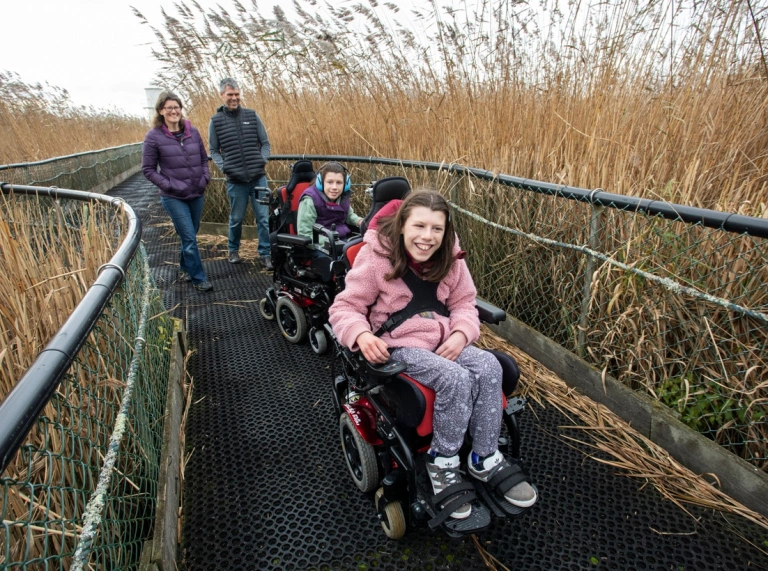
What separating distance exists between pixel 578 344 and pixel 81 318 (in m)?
2.43

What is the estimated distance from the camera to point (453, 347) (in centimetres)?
187

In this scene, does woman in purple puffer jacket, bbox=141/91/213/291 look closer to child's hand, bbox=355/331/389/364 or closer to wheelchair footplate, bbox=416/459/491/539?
child's hand, bbox=355/331/389/364

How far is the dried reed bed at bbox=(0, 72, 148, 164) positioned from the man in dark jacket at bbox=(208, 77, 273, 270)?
17.9 ft

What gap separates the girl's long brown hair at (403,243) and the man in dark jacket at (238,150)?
10.5ft

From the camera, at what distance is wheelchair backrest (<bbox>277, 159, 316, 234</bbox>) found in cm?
368

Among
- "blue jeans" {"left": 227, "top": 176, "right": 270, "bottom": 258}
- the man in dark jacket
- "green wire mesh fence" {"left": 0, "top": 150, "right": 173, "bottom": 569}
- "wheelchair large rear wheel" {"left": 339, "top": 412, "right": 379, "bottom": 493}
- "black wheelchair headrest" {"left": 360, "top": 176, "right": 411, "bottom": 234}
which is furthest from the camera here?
"blue jeans" {"left": 227, "top": 176, "right": 270, "bottom": 258}

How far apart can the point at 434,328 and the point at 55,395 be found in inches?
51.1

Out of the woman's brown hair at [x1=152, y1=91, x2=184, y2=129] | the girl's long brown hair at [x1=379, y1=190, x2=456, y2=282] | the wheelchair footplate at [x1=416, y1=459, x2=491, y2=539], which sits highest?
the woman's brown hair at [x1=152, y1=91, x2=184, y2=129]

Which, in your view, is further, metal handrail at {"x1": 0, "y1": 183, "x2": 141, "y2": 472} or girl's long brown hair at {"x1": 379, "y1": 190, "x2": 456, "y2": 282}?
girl's long brown hair at {"x1": 379, "y1": 190, "x2": 456, "y2": 282}

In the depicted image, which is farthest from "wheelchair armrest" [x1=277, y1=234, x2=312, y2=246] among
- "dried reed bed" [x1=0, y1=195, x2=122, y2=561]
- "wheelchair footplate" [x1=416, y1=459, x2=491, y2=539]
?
"wheelchair footplate" [x1=416, y1=459, x2=491, y2=539]

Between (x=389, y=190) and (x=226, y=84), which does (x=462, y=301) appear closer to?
(x=389, y=190)

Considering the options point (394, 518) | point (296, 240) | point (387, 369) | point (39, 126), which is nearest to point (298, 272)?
point (296, 240)

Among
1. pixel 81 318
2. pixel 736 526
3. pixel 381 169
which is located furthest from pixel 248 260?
pixel 736 526

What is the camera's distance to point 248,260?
5527mm
